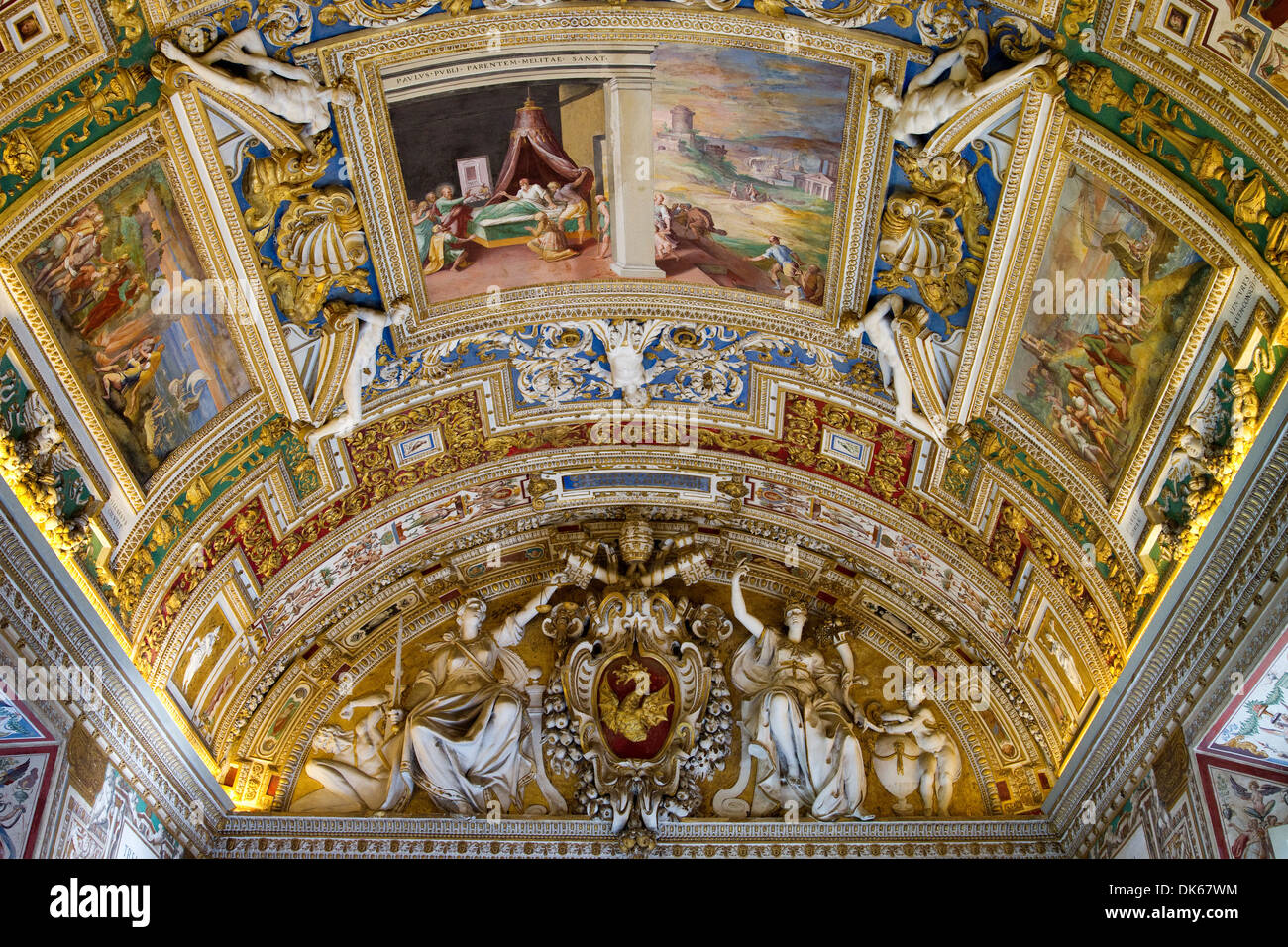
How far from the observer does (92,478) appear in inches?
469

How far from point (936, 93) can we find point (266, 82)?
5.39 meters

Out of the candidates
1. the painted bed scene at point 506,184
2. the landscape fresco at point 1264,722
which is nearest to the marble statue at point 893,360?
the painted bed scene at point 506,184

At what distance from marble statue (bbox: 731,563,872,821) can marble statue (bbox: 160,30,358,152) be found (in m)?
7.55

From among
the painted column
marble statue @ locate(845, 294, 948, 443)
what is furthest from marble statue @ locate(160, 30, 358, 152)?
marble statue @ locate(845, 294, 948, 443)

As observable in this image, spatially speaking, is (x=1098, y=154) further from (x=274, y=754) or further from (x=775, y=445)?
(x=274, y=754)

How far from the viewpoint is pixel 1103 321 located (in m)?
11.8

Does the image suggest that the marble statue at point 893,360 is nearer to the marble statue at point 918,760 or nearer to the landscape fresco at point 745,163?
the landscape fresco at point 745,163

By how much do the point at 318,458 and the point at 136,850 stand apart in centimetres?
424

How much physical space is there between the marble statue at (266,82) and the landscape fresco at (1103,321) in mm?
6161

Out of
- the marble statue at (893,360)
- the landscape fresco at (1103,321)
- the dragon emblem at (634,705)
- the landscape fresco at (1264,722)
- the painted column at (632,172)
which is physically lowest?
the landscape fresco at (1264,722)

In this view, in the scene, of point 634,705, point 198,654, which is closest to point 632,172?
point 634,705

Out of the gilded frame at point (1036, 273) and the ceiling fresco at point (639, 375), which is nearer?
the gilded frame at point (1036, 273)

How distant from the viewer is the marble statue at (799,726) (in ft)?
49.8

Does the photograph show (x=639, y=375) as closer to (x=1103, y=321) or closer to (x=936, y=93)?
(x=936, y=93)
